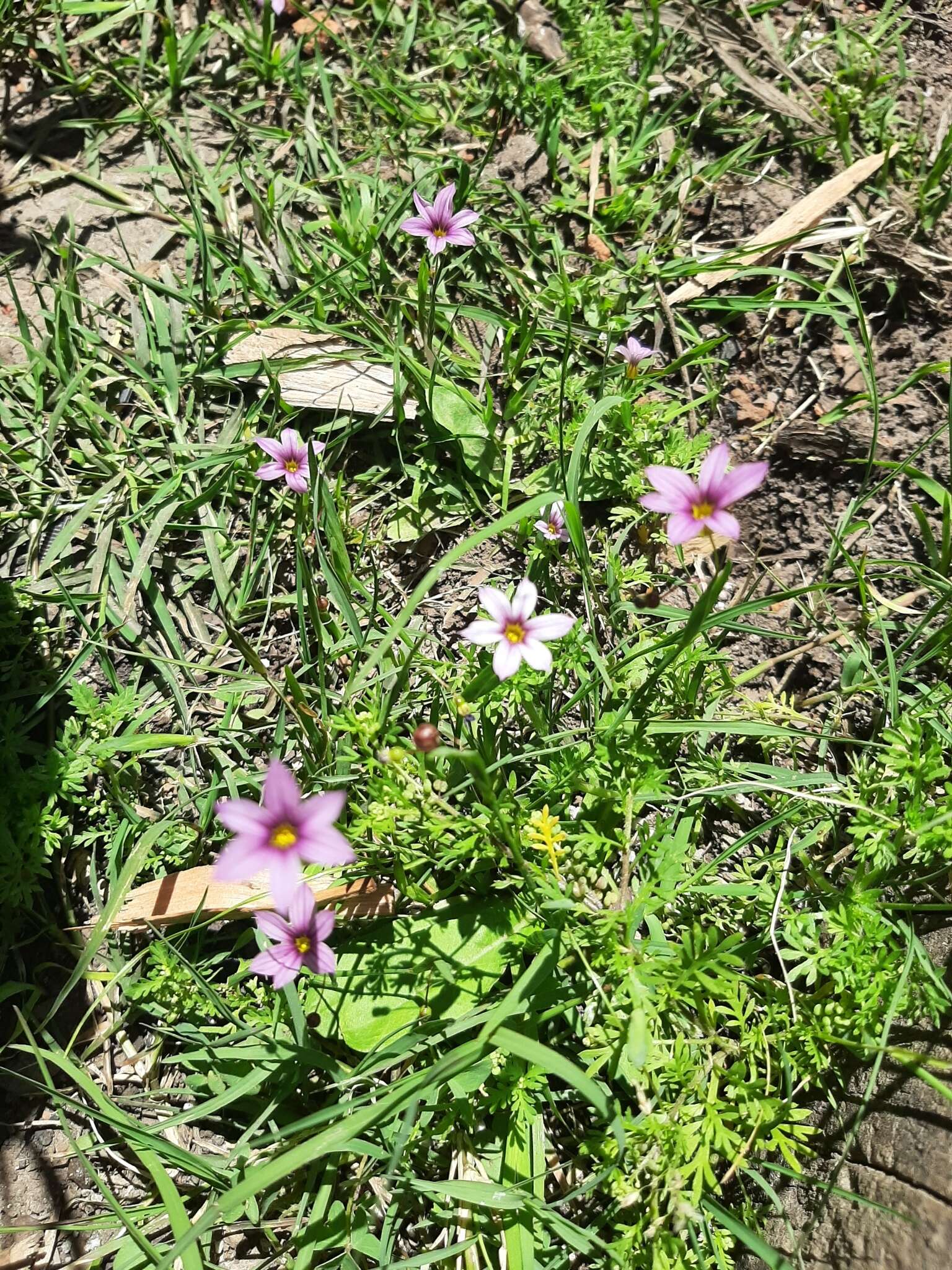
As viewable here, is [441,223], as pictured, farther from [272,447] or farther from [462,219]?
[272,447]

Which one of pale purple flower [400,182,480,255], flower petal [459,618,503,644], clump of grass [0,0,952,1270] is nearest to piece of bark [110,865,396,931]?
clump of grass [0,0,952,1270]

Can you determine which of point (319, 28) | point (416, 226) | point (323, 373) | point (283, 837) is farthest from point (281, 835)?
point (319, 28)

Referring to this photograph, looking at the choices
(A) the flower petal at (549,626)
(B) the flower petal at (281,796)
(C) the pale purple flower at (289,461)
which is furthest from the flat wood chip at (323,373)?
(B) the flower petal at (281,796)

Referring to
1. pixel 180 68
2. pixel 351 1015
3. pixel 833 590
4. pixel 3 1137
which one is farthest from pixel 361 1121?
pixel 180 68

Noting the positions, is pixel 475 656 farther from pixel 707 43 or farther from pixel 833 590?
pixel 707 43

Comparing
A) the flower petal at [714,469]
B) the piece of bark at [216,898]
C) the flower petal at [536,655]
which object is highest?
the flower petal at [714,469]

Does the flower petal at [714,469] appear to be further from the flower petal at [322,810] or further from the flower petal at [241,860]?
the flower petal at [241,860]

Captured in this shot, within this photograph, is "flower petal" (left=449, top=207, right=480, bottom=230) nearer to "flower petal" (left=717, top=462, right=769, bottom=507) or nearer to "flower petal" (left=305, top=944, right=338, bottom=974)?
"flower petal" (left=717, top=462, right=769, bottom=507)
